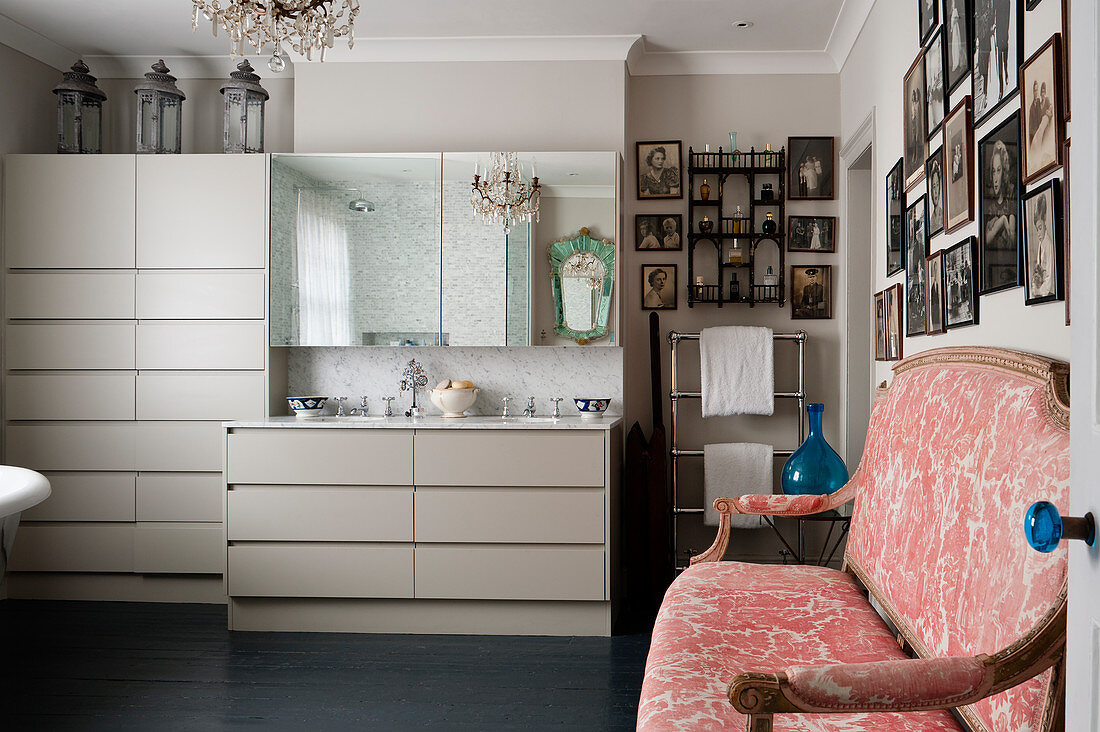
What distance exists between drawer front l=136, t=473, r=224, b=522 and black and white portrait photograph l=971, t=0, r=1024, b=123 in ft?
11.2

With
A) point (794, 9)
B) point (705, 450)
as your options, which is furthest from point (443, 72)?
point (705, 450)

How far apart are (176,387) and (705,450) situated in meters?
2.53

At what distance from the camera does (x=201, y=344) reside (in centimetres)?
378

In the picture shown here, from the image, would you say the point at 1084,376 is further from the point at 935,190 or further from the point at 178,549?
the point at 178,549

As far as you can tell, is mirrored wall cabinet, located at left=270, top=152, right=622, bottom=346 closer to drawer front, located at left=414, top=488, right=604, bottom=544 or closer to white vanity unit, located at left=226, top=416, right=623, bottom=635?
white vanity unit, located at left=226, top=416, right=623, bottom=635

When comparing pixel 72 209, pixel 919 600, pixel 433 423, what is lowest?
pixel 919 600

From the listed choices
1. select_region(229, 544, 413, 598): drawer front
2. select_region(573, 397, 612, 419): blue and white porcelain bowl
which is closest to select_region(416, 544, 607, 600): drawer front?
select_region(229, 544, 413, 598): drawer front

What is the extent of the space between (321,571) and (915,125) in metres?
2.81

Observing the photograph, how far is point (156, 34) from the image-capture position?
3.86 m

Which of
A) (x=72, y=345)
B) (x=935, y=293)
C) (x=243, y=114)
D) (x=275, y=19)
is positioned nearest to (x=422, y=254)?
(x=243, y=114)

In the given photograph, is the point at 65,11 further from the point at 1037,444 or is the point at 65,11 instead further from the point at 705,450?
the point at 1037,444

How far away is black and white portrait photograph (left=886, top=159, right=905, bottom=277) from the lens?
2.66 m

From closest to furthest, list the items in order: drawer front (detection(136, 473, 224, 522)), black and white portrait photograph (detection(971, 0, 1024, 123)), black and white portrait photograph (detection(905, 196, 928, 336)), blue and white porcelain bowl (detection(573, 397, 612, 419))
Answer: black and white portrait photograph (detection(971, 0, 1024, 123)) < black and white portrait photograph (detection(905, 196, 928, 336)) < blue and white porcelain bowl (detection(573, 397, 612, 419)) < drawer front (detection(136, 473, 224, 522))

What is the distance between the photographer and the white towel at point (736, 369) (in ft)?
12.8
